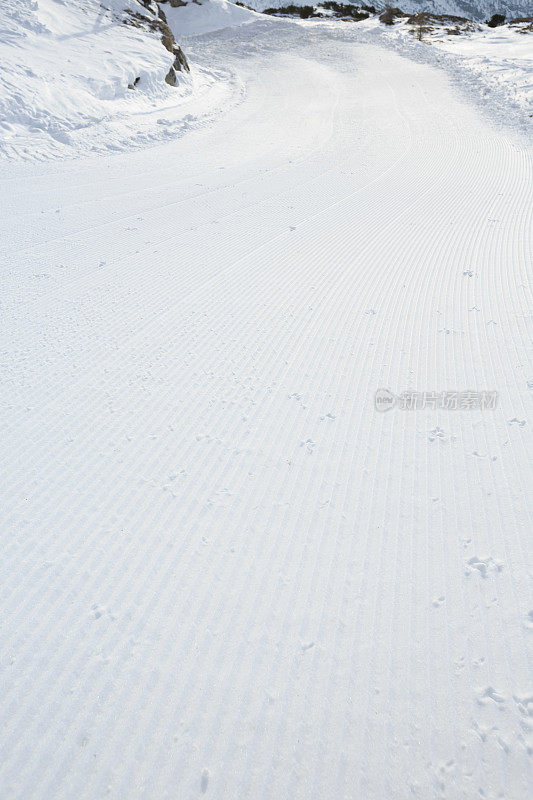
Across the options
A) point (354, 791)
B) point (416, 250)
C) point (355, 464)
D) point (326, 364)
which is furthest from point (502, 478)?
point (416, 250)

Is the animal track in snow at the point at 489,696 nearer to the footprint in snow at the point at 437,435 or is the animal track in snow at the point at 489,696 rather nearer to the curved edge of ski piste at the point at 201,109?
the footprint in snow at the point at 437,435

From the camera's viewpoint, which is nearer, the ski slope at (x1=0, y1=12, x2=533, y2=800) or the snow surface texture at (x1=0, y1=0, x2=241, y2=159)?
the ski slope at (x1=0, y1=12, x2=533, y2=800)

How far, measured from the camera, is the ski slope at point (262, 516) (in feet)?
5.87

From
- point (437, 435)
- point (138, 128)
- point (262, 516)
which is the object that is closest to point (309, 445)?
point (262, 516)

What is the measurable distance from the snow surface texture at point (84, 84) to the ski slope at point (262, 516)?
4679 mm

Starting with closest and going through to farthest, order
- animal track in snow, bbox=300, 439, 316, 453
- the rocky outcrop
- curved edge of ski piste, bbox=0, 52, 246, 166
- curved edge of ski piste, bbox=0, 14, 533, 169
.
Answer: animal track in snow, bbox=300, 439, 316, 453 < curved edge of ski piste, bbox=0, 52, 246, 166 < curved edge of ski piste, bbox=0, 14, 533, 169 < the rocky outcrop

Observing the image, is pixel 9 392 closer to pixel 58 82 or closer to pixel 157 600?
pixel 157 600

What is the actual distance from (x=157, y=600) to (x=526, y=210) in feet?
23.8

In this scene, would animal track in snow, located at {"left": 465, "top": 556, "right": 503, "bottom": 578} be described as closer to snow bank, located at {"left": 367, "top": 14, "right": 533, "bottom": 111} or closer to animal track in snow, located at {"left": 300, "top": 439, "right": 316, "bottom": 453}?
animal track in snow, located at {"left": 300, "top": 439, "right": 316, "bottom": 453}

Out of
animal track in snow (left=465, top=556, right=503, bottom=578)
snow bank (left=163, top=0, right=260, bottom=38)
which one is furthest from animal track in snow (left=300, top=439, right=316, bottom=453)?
snow bank (left=163, top=0, right=260, bottom=38)

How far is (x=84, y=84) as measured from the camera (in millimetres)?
11570

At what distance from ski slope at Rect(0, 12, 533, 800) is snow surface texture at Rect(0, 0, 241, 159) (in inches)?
184

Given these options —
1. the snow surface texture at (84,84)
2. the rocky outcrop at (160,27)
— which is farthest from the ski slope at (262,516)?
the rocky outcrop at (160,27)

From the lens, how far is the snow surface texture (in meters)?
9.57
